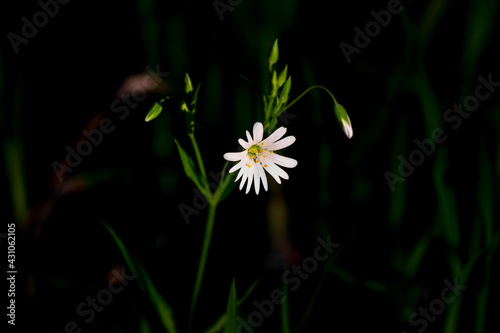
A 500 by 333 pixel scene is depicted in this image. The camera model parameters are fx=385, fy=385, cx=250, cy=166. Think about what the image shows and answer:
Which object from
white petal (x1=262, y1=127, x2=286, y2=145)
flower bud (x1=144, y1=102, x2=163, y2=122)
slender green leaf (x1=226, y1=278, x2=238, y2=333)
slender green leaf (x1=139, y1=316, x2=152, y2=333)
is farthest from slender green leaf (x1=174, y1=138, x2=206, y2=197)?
slender green leaf (x1=139, y1=316, x2=152, y2=333)

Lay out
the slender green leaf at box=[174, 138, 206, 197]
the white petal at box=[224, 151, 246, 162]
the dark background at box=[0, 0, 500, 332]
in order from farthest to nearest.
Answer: the dark background at box=[0, 0, 500, 332], the slender green leaf at box=[174, 138, 206, 197], the white petal at box=[224, 151, 246, 162]

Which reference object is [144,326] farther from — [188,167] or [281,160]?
[281,160]

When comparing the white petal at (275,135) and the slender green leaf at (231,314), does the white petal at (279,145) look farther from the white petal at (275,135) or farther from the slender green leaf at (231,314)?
the slender green leaf at (231,314)

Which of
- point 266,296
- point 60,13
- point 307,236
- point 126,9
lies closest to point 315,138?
point 307,236

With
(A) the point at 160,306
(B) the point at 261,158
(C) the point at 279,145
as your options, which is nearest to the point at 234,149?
(B) the point at 261,158

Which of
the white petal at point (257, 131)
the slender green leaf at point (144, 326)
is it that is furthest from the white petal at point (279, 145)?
the slender green leaf at point (144, 326)

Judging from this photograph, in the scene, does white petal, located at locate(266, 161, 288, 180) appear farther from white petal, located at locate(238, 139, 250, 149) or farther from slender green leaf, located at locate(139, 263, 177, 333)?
slender green leaf, located at locate(139, 263, 177, 333)
